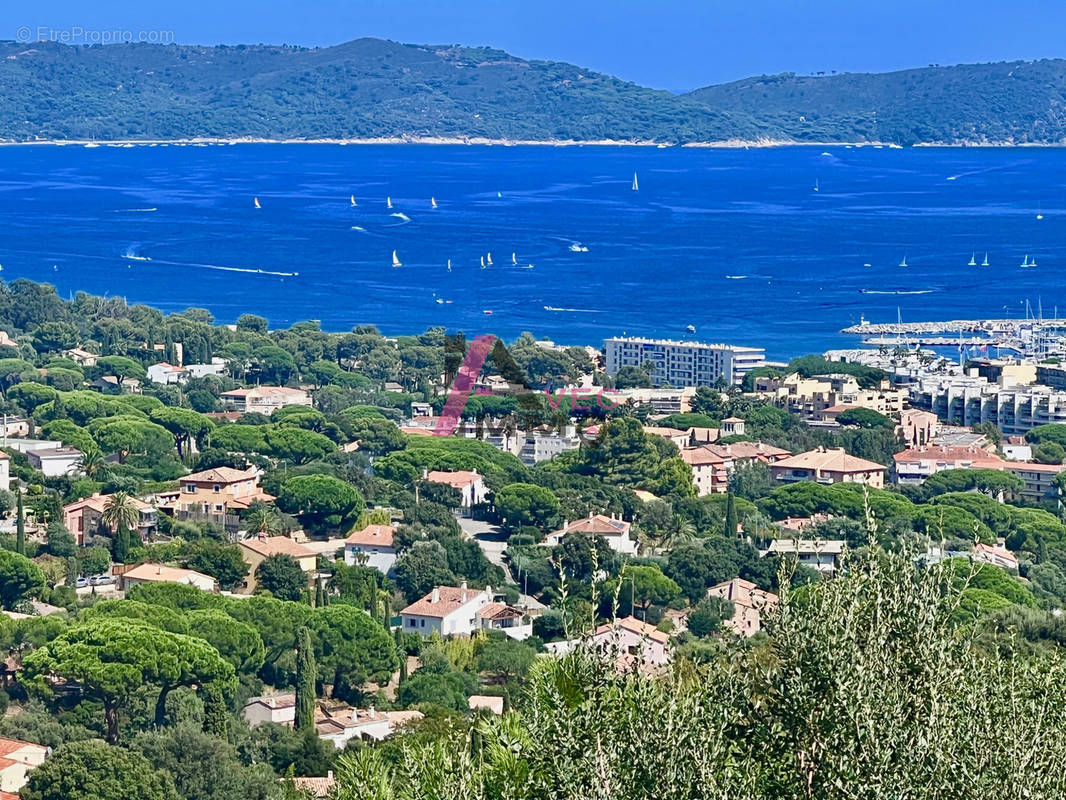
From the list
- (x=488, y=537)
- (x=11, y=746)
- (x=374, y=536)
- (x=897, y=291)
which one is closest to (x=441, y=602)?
(x=374, y=536)

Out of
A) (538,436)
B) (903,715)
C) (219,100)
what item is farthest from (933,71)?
(903,715)

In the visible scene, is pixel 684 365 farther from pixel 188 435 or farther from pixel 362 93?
pixel 362 93

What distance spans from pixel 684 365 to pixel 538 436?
9570 mm

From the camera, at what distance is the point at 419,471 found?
989 inches

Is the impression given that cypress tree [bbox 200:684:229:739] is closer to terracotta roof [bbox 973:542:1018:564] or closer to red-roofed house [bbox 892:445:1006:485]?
terracotta roof [bbox 973:542:1018:564]

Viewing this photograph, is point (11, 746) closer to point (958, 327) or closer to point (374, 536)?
point (374, 536)

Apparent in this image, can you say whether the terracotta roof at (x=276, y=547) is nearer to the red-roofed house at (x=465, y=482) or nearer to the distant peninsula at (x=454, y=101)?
the red-roofed house at (x=465, y=482)

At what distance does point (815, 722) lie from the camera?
18.1 ft

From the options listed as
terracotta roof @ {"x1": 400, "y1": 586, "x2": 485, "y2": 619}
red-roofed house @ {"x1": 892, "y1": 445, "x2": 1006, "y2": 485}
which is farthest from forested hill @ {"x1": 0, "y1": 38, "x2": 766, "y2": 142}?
terracotta roof @ {"x1": 400, "y1": 586, "x2": 485, "y2": 619}

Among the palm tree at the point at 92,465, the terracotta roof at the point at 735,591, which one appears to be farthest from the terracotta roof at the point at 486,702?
the palm tree at the point at 92,465

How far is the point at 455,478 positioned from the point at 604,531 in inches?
116

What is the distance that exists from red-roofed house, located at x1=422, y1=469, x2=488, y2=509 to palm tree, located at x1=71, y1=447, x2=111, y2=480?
13.0 ft

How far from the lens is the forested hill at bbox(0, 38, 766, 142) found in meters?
140

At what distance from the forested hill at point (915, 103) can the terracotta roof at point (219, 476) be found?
12022cm
